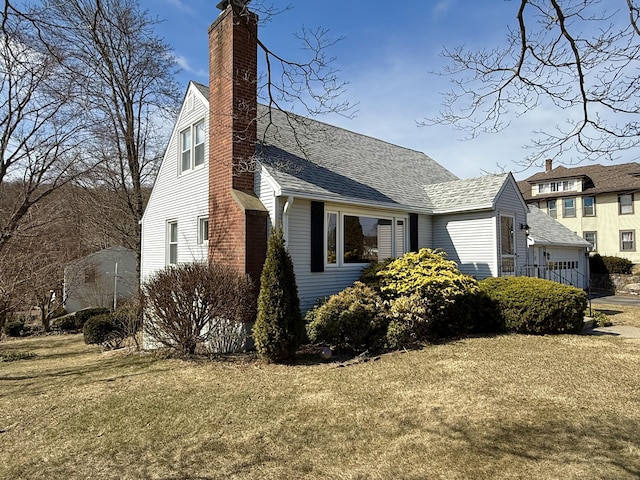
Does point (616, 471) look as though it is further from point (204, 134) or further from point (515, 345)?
point (204, 134)

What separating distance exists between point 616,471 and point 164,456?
4322 millimetres

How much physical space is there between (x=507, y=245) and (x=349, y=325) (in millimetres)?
7123

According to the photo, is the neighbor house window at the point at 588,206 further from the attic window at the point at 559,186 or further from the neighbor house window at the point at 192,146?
the neighbor house window at the point at 192,146

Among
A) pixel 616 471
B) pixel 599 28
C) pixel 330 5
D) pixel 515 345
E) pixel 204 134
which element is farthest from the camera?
pixel 204 134

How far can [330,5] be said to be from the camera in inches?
259

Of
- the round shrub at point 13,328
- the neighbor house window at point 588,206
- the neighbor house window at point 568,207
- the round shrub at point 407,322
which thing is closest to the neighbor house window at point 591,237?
the neighbor house window at point 588,206

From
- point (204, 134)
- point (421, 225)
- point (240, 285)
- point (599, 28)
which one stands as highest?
point (204, 134)

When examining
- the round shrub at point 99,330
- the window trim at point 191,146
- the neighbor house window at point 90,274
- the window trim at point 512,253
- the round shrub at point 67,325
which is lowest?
the round shrub at point 67,325

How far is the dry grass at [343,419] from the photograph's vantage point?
3764 mm

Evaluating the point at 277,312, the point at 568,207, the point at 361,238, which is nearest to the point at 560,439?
the point at 277,312

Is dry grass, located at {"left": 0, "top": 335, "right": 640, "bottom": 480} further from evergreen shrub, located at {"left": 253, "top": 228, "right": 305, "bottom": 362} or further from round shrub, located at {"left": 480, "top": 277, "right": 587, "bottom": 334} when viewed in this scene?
round shrub, located at {"left": 480, "top": 277, "right": 587, "bottom": 334}

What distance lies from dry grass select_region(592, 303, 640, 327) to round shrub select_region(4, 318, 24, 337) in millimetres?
24127

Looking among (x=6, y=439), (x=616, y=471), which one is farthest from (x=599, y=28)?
(x=6, y=439)

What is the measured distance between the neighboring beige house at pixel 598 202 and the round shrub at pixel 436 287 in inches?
909
